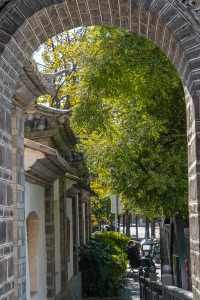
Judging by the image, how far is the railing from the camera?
→ 709 cm

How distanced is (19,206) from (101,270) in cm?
963

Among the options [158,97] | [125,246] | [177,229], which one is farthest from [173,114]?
[125,246]

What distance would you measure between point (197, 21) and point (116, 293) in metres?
12.5

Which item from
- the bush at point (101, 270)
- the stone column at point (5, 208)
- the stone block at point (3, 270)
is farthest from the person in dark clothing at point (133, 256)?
the stone block at point (3, 270)

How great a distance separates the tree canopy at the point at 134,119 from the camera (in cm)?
929

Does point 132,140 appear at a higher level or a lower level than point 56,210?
higher

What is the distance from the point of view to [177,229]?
13094 millimetres

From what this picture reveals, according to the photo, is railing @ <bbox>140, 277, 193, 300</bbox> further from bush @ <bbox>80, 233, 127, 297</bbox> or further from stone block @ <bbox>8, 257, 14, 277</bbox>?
bush @ <bbox>80, 233, 127, 297</bbox>

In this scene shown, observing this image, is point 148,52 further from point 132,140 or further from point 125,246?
point 125,246

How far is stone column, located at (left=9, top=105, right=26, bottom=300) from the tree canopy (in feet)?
5.70

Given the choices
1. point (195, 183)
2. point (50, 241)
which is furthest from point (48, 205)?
point (195, 183)

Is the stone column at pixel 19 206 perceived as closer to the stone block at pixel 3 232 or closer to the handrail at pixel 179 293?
the stone block at pixel 3 232

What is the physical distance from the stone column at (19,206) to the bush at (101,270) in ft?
28.4

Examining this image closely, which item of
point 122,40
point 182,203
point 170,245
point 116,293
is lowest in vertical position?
point 116,293
